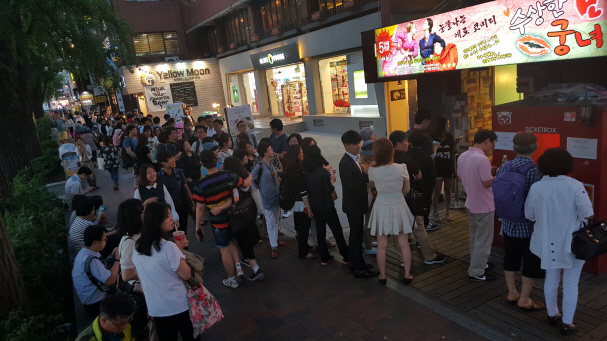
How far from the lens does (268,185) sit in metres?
6.19

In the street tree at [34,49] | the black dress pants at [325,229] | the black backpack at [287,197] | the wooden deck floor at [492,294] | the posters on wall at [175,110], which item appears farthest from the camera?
the posters on wall at [175,110]

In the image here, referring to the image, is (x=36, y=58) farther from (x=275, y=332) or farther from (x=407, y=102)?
(x=275, y=332)

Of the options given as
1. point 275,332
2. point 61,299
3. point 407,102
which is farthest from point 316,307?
point 407,102

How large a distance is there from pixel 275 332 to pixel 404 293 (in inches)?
64.7

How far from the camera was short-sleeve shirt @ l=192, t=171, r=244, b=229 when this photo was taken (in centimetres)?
507

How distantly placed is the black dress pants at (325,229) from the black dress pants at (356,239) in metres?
0.27

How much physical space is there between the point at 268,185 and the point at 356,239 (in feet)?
5.44

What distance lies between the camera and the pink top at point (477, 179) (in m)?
4.70

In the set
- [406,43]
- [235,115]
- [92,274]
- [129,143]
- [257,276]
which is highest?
[406,43]

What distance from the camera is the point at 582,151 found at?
187 inches

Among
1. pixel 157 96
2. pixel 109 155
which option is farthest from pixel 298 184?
pixel 157 96

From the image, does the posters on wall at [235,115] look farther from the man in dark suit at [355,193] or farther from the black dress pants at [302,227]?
the man in dark suit at [355,193]

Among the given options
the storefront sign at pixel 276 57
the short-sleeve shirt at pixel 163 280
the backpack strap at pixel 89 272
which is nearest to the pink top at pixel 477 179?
the short-sleeve shirt at pixel 163 280

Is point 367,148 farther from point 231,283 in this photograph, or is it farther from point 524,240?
point 231,283
